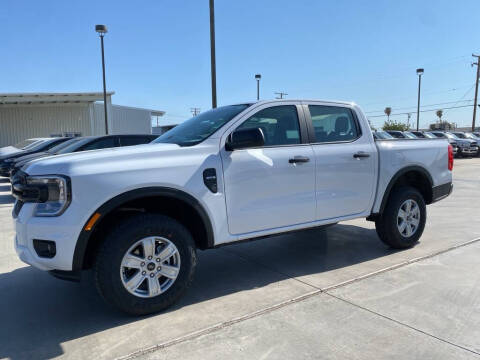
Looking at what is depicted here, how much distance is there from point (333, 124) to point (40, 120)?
29024 mm

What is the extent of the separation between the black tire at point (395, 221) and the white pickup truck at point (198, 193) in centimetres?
1

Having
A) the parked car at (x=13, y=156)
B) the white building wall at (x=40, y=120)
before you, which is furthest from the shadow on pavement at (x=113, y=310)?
the white building wall at (x=40, y=120)

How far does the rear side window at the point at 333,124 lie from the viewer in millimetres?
4281

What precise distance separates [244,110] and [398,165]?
2180 mm

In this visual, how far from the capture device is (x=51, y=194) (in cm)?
287

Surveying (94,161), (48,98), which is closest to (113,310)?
(94,161)

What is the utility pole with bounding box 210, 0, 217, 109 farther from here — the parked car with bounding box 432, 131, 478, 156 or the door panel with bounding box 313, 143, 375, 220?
the parked car with bounding box 432, 131, 478, 156

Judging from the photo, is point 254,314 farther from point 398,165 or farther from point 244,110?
point 398,165

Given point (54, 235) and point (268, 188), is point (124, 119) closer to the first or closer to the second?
point (268, 188)

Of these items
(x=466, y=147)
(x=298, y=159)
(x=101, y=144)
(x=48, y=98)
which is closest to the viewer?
(x=298, y=159)

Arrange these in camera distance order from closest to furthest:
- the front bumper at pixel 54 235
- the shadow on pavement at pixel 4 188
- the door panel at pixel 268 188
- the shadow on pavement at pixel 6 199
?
1. the front bumper at pixel 54 235
2. the door panel at pixel 268 188
3. the shadow on pavement at pixel 6 199
4. the shadow on pavement at pixel 4 188

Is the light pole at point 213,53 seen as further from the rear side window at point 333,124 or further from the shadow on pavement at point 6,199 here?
the rear side window at point 333,124

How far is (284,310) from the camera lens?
3.27 meters

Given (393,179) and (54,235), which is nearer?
(54,235)
